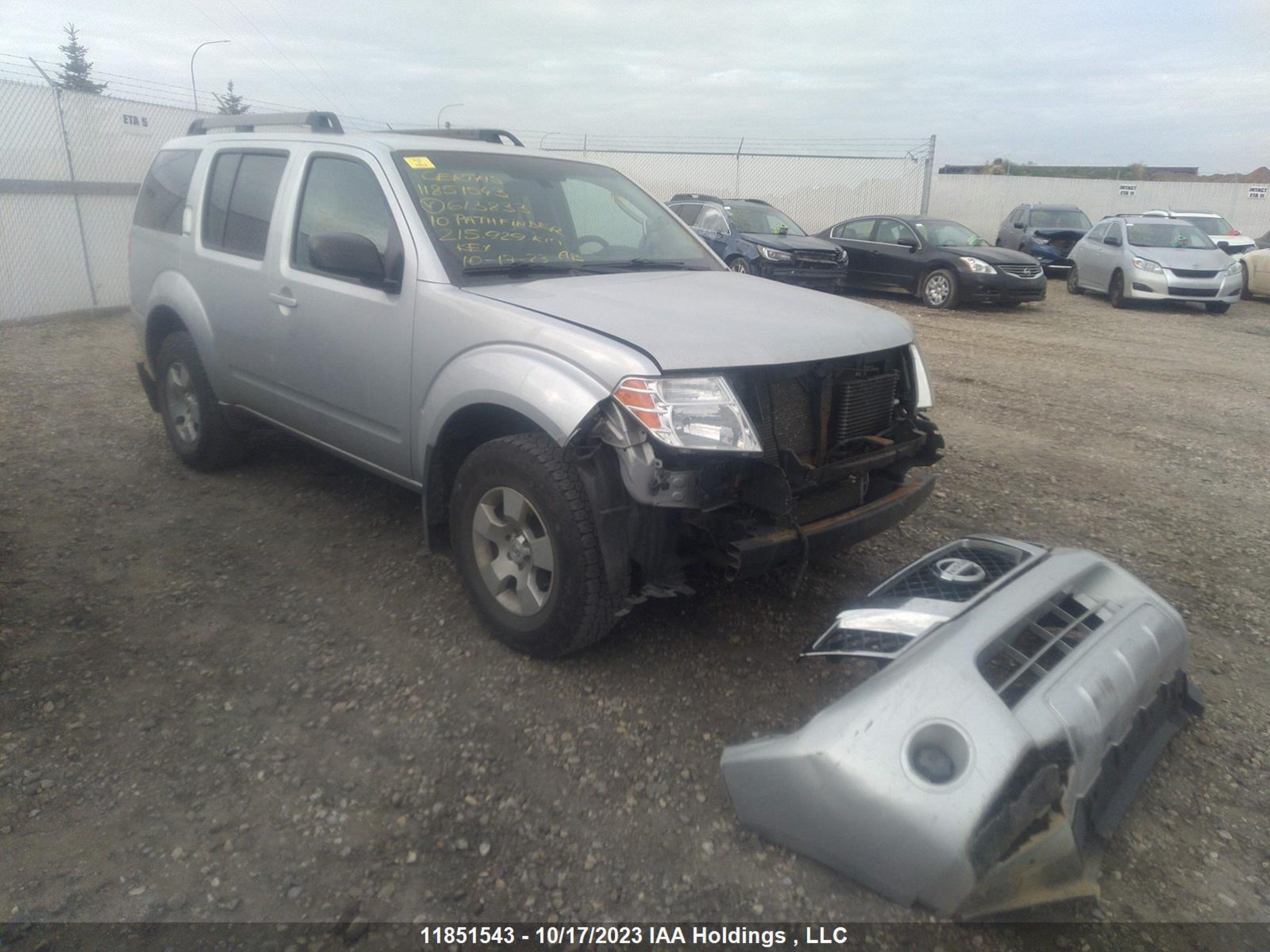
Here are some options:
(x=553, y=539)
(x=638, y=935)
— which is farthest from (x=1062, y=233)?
(x=638, y=935)

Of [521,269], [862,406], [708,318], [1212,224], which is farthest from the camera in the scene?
[1212,224]

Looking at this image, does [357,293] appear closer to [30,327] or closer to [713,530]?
[713,530]

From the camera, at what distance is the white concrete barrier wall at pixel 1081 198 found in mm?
26125

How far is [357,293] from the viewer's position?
373 cm

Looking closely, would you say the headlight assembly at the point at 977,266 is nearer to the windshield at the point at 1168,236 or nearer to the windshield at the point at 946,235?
the windshield at the point at 946,235

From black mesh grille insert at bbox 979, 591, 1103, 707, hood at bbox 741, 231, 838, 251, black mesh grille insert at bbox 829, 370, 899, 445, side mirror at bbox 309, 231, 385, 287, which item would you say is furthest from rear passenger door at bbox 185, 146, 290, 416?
hood at bbox 741, 231, 838, 251

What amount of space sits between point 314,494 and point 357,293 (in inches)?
63.3

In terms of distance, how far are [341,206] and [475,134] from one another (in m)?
1.26

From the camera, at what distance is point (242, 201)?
14.8 ft

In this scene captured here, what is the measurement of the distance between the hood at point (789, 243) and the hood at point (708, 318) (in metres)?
9.69

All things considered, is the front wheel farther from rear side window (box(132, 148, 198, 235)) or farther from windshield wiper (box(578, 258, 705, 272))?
rear side window (box(132, 148, 198, 235))

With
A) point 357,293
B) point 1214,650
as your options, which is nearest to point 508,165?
point 357,293

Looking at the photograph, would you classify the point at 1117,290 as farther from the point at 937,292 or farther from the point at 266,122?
the point at 266,122

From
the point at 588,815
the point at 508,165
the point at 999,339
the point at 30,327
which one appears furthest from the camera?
the point at 999,339
